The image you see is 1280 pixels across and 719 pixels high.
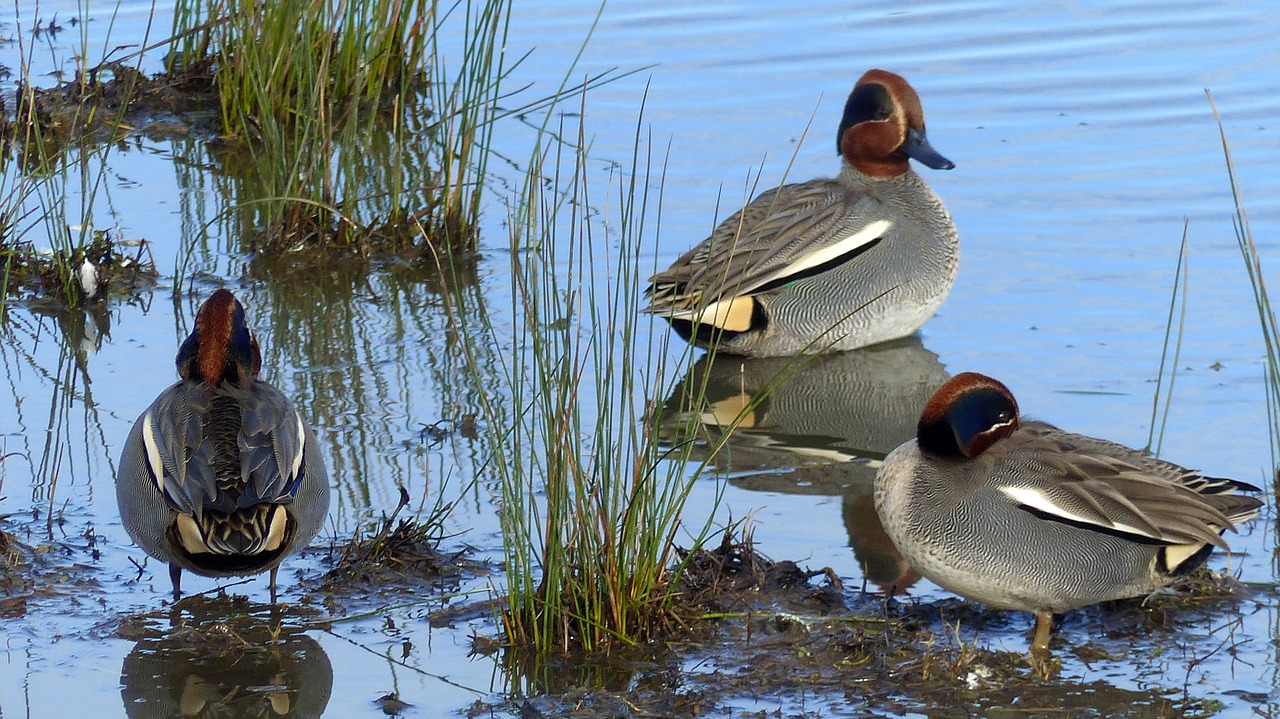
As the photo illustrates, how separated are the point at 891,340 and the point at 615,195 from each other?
6.04ft

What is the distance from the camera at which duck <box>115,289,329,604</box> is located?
4.39 meters

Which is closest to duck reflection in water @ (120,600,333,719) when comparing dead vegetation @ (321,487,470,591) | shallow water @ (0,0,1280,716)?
shallow water @ (0,0,1280,716)

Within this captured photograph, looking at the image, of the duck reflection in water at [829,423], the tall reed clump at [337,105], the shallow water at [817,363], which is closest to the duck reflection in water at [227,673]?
the shallow water at [817,363]

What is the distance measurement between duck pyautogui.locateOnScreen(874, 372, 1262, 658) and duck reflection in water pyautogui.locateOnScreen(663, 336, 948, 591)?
344 millimetres

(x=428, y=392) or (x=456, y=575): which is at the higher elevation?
(x=428, y=392)

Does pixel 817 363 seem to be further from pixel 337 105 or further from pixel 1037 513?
pixel 337 105

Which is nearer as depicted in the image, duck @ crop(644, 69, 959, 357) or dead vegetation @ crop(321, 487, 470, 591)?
dead vegetation @ crop(321, 487, 470, 591)

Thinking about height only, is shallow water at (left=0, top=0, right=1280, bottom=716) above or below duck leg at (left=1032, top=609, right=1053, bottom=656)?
above

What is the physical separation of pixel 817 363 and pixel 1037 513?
8.19ft

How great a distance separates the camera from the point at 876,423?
6.19 metres

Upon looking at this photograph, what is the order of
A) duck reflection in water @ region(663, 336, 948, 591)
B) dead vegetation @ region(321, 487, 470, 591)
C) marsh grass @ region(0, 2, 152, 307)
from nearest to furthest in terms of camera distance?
dead vegetation @ region(321, 487, 470, 591), duck reflection in water @ region(663, 336, 948, 591), marsh grass @ region(0, 2, 152, 307)

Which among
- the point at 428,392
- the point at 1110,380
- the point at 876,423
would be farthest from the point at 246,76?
the point at 1110,380

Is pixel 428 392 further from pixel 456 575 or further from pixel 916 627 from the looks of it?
pixel 916 627

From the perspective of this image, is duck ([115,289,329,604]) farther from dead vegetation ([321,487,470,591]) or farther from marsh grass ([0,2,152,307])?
marsh grass ([0,2,152,307])
